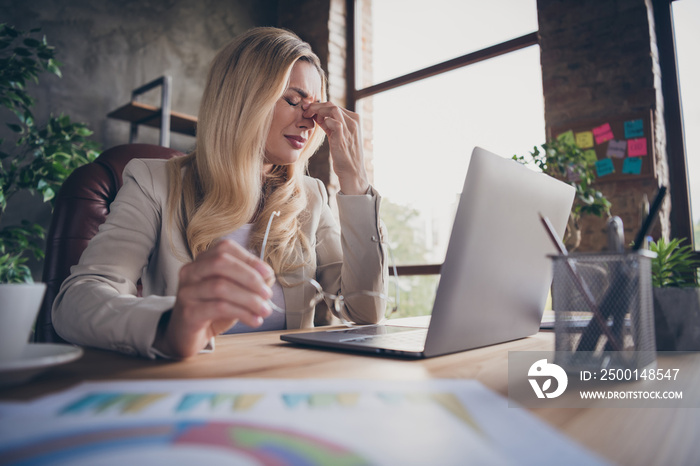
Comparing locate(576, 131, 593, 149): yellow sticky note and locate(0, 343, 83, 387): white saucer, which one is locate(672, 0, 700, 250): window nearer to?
locate(576, 131, 593, 149): yellow sticky note

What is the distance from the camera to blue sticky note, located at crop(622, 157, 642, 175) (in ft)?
7.55

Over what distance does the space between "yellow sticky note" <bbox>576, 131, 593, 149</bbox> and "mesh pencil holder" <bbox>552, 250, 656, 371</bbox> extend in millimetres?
2239

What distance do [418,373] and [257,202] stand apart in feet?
2.93

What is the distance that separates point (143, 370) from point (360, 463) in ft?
1.13

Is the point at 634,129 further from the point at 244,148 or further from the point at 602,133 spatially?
the point at 244,148

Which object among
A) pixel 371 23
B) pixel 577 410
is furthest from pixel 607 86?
pixel 577 410

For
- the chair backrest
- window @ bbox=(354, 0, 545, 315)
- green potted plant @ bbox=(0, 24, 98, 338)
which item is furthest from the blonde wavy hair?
window @ bbox=(354, 0, 545, 315)

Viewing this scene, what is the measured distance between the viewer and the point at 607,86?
2426 millimetres

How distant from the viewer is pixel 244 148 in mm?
1224

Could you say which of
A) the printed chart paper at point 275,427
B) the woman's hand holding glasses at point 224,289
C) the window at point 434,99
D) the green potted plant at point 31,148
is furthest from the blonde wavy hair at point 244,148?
the window at point 434,99

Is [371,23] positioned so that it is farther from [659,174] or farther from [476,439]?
[476,439]

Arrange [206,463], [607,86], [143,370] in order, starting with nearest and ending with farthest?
[206,463], [143,370], [607,86]

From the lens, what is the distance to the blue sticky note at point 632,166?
2303mm

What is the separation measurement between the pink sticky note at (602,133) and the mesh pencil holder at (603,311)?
87.9 inches
